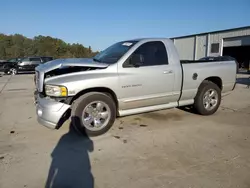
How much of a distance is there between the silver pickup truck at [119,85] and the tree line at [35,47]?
166 feet

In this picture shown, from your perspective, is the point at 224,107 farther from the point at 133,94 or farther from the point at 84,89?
the point at 84,89

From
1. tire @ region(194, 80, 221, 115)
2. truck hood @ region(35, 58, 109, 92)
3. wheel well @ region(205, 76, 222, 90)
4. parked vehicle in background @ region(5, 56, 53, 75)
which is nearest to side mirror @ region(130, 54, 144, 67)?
truck hood @ region(35, 58, 109, 92)

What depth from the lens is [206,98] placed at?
595cm

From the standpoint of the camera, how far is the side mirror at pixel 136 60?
181 inches

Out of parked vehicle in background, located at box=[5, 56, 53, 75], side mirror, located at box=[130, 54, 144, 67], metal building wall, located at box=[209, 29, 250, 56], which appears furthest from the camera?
metal building wall, located at box=[209, 29, 250, 56]

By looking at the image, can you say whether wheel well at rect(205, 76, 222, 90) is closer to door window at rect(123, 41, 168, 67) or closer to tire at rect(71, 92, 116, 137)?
door window at rect(123, 41, 168, 67)

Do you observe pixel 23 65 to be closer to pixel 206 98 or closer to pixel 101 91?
pixel 101 91

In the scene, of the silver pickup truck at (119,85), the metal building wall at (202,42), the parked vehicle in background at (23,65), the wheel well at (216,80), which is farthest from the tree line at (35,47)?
the silver pickup truck at (119,85)

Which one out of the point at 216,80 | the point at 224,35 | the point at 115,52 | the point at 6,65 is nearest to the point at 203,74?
the point at 216,80

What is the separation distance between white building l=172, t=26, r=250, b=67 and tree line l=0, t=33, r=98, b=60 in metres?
29.4

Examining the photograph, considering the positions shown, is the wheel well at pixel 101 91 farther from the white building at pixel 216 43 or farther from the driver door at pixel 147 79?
the white building at pixel 216 43

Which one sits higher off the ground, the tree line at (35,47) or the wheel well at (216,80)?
the tree line at (35,47)

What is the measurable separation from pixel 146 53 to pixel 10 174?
11.4 ft

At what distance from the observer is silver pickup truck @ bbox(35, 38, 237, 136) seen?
13.6ft
